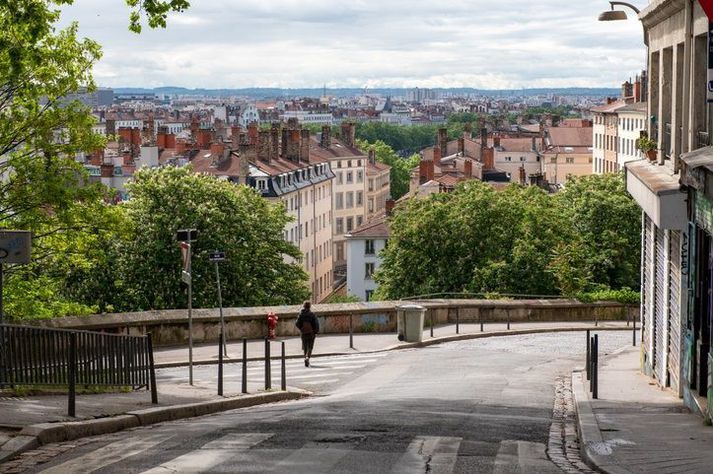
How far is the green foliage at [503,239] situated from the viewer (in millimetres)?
63500

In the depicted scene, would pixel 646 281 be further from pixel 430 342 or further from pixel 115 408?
pixel 115 408

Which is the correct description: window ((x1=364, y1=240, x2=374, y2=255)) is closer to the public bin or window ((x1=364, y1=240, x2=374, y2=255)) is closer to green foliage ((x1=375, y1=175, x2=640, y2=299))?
green foliage ((x1=375, y1=175, x2=640, y2=299))

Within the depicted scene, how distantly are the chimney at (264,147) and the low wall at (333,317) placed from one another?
253 feet

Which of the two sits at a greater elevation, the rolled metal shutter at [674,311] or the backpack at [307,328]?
the rolled metal shutter at [674,311]

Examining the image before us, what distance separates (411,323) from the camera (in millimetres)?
35906

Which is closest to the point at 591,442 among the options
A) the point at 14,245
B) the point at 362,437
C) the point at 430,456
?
A: the point at 430,456

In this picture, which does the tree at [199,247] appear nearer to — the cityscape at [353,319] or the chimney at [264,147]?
the cityscape at [353,319]

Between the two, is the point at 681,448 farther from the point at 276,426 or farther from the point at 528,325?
the point at 528,325

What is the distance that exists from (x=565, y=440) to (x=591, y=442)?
0.95m

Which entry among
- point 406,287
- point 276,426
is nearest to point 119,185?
point 406,287

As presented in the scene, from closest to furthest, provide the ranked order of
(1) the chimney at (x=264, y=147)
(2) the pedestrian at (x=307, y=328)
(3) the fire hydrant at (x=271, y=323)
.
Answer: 1. (2) the pedestrian at (x=307, y=328)
2. (3) the fire hydrant at (x=271, y=323)
3. (1) the chimney at (x=264, y=147)

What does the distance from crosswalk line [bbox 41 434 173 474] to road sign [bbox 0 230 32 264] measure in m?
3.80

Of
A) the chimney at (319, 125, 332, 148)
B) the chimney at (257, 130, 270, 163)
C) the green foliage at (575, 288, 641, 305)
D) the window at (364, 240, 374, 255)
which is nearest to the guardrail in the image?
the green foliage at (575, 288, 641, 305)

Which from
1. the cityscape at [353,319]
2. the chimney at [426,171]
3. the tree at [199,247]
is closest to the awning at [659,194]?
the cityscape at [353,319]
